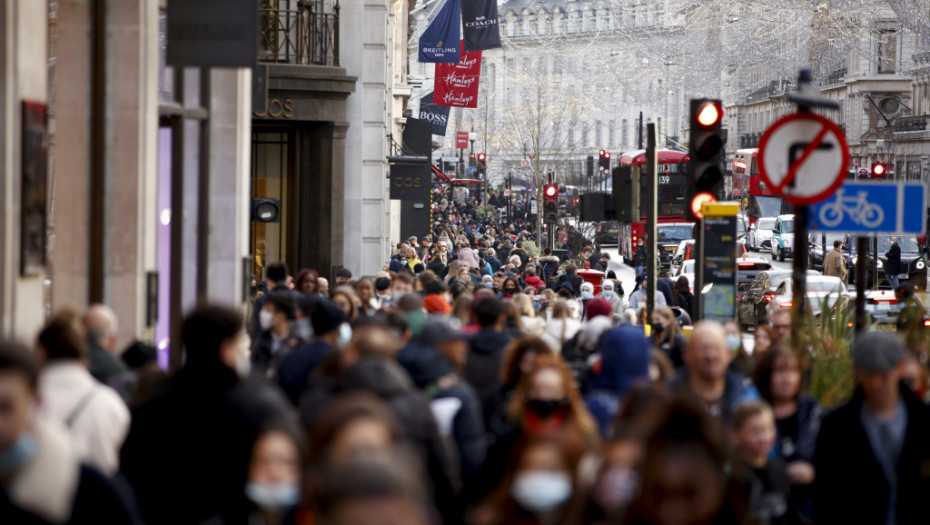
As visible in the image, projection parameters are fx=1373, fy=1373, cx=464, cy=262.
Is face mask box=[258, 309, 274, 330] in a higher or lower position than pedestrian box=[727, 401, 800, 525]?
higher

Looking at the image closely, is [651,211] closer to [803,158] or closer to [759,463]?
[803,158]

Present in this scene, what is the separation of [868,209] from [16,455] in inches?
265

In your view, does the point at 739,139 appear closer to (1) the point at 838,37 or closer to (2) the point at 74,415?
(1) the point at 838,37

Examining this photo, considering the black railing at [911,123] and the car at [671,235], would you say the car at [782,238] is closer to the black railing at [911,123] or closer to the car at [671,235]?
the car at [671,235]

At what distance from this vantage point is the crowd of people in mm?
4016

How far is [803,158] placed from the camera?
8.13m

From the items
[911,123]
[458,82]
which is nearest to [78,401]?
[458,82]

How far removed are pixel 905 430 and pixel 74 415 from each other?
3.48m

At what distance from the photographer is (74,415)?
5555 mm

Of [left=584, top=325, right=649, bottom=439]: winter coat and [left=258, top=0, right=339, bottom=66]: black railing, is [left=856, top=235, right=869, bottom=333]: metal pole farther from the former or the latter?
[left=258, top=0, right=339, bottom=66]: black railing

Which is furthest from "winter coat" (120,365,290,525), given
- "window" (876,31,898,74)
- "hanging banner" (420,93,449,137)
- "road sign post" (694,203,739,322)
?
"window" (876,31,898,74)

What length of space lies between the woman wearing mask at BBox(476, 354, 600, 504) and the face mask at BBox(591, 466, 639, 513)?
3.79ft

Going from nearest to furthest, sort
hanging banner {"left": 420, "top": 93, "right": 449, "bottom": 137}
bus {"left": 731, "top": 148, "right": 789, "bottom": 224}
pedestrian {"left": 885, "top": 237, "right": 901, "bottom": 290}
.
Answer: pedestrian {"left": 885, "top": 237, "right": 901, "bottom": 290} → hanging banner {"left": 420, "top": 93, "right": 449, "bottom": 137} → bus {"left": 731, "top": 148, "right": 789, "bottom": 224}

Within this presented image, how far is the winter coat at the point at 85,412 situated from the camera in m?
5.55
